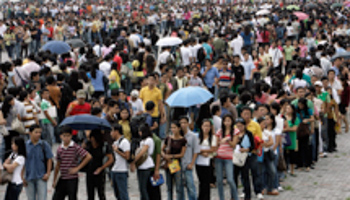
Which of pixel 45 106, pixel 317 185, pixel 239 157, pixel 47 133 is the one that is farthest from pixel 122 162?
pixel 317 185

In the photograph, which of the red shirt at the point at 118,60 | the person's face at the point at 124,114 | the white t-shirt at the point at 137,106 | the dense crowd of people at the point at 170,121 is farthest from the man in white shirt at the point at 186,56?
the person's face at the point at 124,114

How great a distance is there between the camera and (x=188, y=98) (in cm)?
1036

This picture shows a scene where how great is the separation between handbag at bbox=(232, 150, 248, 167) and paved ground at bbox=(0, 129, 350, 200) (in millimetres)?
909

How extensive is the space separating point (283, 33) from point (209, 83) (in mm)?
10395

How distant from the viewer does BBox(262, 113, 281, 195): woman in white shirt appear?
32.4 feet

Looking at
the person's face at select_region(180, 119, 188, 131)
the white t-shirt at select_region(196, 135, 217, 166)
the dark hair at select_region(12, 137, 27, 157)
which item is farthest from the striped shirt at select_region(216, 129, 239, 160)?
the dark hair at select_region(12, 137, 27, 157)

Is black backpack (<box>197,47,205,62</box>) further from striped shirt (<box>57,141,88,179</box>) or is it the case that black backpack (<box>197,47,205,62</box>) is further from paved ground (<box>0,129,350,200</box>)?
striped shirt (<box>57,141,88,179</box>)

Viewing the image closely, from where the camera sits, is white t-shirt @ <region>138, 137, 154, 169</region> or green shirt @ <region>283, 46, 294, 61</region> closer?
white t-shirt @ <region>138, 137, 154, 169</region>

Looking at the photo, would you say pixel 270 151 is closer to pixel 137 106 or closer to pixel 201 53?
pixel 137 106

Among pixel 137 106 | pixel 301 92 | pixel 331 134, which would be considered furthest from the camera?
pixel 331 134

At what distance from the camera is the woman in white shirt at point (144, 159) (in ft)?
28.2

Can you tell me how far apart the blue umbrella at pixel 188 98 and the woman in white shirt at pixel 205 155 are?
131cm

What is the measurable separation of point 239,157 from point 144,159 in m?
1.57

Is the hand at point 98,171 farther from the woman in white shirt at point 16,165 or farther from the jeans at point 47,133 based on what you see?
the jeans at point 47,133
